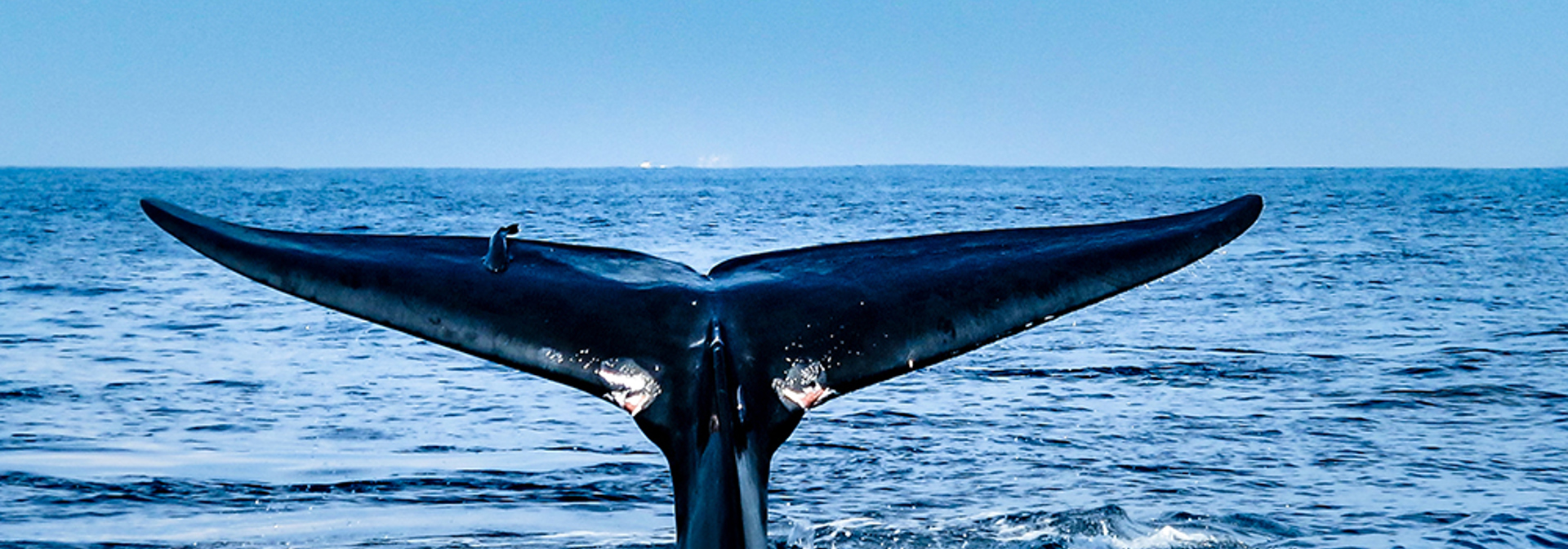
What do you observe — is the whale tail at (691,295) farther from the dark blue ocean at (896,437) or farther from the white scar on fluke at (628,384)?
the dark blue ocean at (896,437)

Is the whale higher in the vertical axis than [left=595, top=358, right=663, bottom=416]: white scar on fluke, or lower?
higher

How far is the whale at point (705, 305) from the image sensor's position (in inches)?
129

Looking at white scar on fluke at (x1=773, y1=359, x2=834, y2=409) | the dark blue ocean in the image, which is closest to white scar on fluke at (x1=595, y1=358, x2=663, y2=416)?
white scar on fluke at (x1=773, y1=359, x2=834, y2=409)

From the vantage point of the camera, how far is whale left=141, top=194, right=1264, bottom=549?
10.8ft

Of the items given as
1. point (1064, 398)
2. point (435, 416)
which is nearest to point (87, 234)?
point (435, 416)

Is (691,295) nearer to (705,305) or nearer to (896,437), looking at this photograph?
(705,305)

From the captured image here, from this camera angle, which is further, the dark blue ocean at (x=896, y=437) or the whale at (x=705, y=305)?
the dark blue ocean at (x=896, y=437)

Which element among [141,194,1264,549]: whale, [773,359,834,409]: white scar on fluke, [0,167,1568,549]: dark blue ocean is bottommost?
[0,167,1568,549]: dark blue ocean

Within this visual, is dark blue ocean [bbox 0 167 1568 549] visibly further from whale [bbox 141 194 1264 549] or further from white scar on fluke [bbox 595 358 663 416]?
white scar on fluke [bbox 595 358 663 416]

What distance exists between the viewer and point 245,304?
17703mm

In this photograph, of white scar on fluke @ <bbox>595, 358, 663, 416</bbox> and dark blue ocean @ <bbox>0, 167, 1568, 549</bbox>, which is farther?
dark blue ocean @ <bbox>0, 167, 1568, 549</bbox>

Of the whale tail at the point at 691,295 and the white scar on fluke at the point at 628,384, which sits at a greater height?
the whale tail at the point at 691,295

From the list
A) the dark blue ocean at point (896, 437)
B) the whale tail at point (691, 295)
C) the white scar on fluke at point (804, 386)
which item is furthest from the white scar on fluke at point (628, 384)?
the dark blue ocean at point (896, 437)

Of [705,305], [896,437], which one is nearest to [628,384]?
[705,305]
